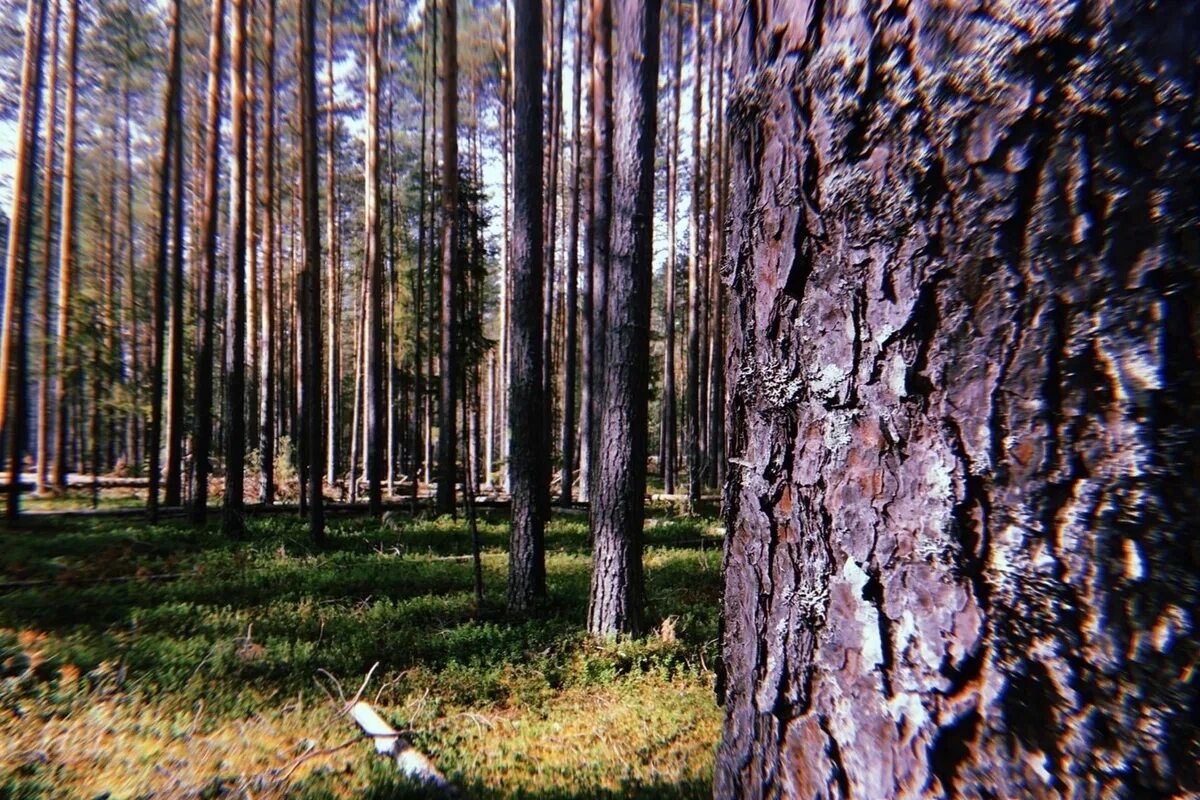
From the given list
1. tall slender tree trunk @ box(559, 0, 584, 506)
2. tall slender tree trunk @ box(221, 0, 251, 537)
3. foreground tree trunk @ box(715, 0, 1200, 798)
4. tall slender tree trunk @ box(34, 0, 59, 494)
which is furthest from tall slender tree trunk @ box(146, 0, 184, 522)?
foreground tree trunk @ box(715, 0, 1200, 798)

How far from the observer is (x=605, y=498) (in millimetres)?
6836

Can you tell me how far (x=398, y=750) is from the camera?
4.50 m

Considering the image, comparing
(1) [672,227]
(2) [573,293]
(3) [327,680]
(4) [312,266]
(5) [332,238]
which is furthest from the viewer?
(5) [332,238]

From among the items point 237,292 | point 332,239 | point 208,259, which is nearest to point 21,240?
point 208,259

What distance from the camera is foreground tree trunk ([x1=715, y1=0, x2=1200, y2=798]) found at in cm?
71

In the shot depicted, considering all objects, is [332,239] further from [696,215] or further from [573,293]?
[696,215]

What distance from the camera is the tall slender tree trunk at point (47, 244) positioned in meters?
16.7

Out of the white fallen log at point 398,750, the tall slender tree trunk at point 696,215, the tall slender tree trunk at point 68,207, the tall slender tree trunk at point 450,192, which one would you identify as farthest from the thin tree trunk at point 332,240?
the white fallen log at point 398,750

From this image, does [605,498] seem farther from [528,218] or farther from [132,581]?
[132,581]

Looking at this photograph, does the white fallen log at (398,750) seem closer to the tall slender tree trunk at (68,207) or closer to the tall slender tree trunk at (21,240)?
the tall slender tree trunk at (21,240)

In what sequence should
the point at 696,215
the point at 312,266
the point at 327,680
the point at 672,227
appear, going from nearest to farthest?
the point at 327,680, the point at 312,266, the point at 696,215, the point at 672,227

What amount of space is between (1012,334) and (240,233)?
14238 mm

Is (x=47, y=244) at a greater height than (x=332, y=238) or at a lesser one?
lesser

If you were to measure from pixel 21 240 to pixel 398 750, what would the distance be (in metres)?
15.5
